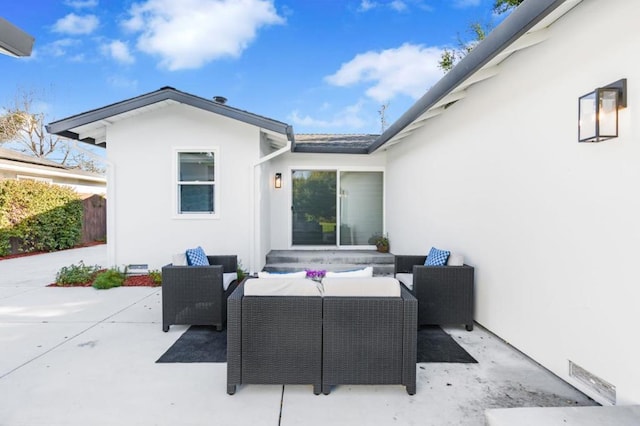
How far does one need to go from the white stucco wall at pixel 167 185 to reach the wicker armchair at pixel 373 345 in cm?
454

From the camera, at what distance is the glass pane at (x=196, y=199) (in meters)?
6.97

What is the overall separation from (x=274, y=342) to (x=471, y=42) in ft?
35.0

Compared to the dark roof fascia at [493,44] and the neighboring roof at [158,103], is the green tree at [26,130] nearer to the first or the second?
the neighboring roof at [158,103]

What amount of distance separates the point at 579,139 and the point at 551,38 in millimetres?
1108

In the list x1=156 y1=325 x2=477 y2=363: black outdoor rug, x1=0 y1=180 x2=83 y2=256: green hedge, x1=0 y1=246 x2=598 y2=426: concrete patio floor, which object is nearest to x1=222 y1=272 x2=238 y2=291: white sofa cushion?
x1=156 y1=325 x2=477 y2=363: black outdoor rug

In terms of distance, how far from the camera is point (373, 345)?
2.68 m

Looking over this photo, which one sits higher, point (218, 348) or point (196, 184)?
point (196, 184)

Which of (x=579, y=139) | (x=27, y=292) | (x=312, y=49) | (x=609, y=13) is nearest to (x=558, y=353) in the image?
(x=579, y=139)

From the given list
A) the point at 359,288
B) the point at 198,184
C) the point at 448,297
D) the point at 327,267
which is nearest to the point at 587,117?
the point at 359,288

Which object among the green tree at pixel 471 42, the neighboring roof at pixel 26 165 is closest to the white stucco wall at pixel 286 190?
the green tree at pixel 471 42

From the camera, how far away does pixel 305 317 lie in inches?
106

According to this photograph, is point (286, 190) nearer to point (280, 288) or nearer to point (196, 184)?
point (196, 184)

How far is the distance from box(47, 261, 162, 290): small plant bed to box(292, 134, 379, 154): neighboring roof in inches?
154

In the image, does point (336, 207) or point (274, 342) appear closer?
point (274, 342)
